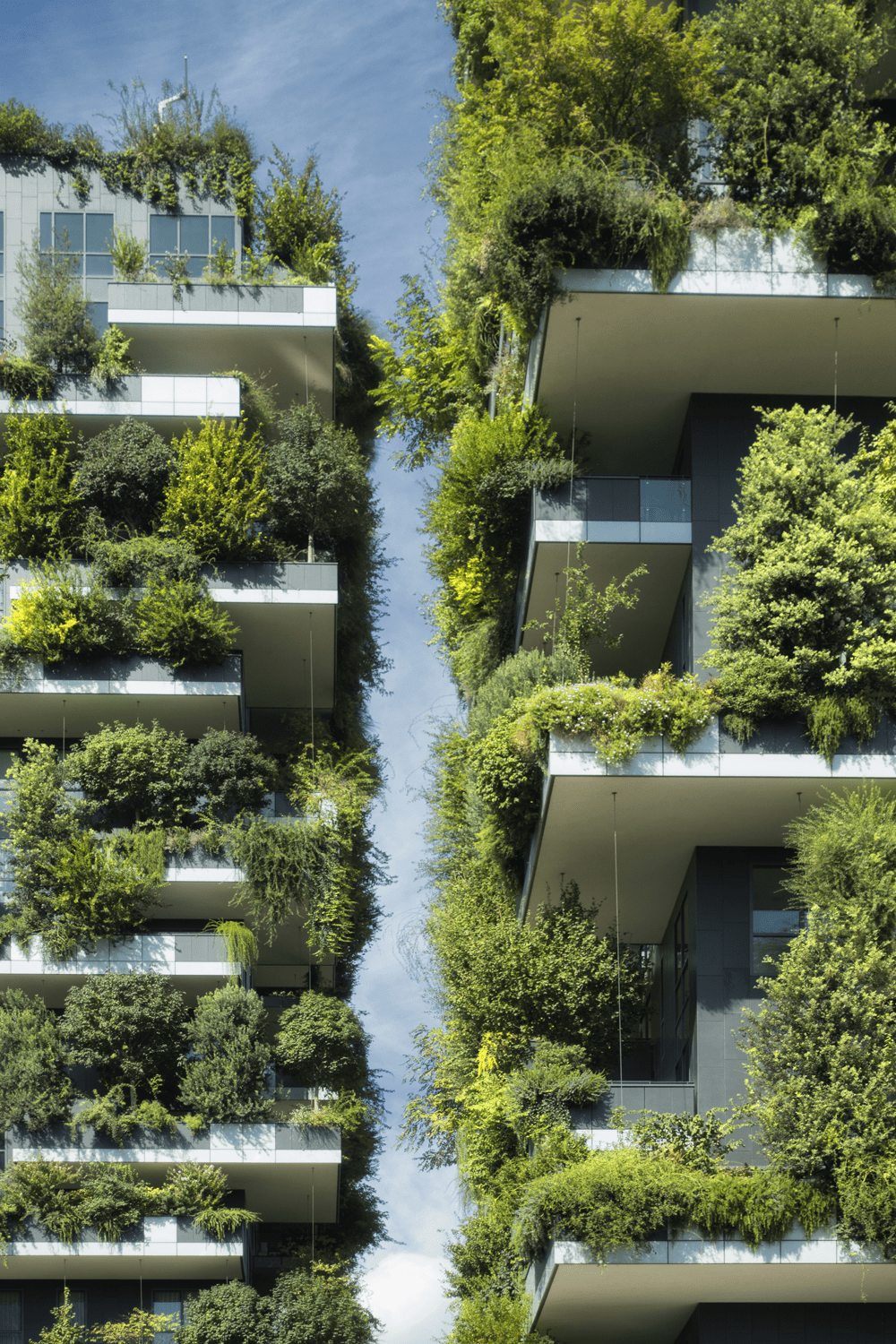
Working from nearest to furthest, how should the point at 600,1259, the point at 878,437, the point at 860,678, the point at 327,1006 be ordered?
the point at 600,1259
the point at 860,678
the point at 878,437
the point at 327,1006

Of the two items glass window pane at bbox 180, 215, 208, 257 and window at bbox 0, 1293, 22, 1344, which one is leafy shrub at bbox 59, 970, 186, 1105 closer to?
window at bbox 0, 1293, 22, 1344

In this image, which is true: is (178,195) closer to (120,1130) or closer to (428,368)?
(428,368)

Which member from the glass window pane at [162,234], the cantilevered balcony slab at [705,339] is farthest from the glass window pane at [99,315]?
the cantilevered balcony slab at [705,339]

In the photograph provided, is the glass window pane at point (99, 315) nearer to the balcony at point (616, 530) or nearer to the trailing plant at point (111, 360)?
the trailing plant at point (111, 360)

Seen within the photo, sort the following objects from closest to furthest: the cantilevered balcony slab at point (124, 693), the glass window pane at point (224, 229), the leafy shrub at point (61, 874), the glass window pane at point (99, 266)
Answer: the leafy shrub at point (61, 874)
the cantilevered balcony slab at point (124, 693)
the glass window pane at point (224, 229)
the glass window pane at point (99, 266)

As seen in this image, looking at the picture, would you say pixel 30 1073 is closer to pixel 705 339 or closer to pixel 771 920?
pixel 771 920

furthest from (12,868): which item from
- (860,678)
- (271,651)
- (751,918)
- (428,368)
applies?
(860,678)
